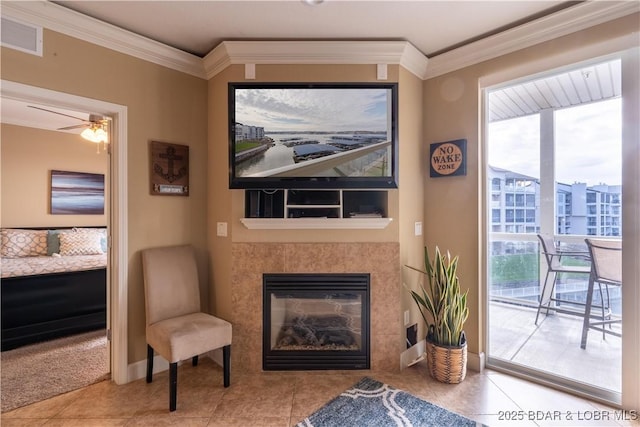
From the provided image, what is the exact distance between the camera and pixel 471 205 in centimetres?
263

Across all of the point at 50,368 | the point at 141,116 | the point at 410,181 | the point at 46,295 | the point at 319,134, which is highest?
the point at 141,116

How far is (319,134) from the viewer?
2.46 m

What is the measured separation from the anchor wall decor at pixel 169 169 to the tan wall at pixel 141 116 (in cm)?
5

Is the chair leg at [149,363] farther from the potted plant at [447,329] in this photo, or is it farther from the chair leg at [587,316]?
the chair leg at [587,316]

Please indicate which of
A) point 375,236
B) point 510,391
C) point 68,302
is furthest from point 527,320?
point 68,302

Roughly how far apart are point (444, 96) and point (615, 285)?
6.29 ft

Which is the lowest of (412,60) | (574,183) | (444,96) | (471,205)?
(471,205)

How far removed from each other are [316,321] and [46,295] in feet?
9.40

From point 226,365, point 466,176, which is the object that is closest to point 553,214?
point 466,176

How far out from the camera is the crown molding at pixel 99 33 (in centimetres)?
199

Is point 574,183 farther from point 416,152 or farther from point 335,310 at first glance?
point 335,310

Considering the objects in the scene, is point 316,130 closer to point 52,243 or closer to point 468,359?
point 468,359

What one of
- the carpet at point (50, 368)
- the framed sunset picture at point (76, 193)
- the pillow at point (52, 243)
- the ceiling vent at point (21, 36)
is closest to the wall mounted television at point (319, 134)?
the ceiling vent at point (21, 36)

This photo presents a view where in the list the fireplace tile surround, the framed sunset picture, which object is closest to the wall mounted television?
the fireplace tile surround
